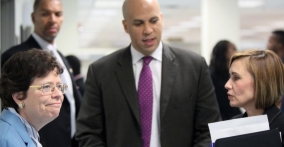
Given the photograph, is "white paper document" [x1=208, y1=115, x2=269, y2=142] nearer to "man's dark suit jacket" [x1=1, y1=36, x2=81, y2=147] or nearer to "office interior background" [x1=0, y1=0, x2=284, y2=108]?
"man's dark suit jacket" [x1=1, y1=36, x2=81, y2=147]

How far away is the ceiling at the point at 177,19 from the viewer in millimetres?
9070

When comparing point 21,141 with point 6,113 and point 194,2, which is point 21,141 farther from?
point 194,2

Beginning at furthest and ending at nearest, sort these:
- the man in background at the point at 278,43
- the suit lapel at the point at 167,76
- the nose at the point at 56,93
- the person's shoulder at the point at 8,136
Answer: 1. the man in background at the point at 278,43
2. the suit lapel at the point at 167,76
3. the nose at the point at 56,93
4. the person's shoulder at the point at 8,136

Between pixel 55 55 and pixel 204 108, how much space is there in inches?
47.1

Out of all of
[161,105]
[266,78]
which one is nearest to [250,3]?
[161,105]

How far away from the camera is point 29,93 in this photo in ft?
6.22

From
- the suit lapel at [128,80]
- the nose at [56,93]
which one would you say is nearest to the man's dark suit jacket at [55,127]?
the suit lapel at [128,80]

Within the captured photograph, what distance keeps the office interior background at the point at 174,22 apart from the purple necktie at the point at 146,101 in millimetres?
1662

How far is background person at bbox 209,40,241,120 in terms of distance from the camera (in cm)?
385

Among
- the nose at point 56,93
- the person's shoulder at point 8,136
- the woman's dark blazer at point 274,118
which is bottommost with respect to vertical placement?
the woman's dark blazer at point 274,118

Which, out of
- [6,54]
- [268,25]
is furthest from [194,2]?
[6,54]

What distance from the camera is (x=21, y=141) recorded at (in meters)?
1.79

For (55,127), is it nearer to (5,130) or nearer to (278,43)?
(5,130)

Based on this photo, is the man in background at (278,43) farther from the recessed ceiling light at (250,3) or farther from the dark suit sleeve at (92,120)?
the recessed ceiling light at (250,3)
